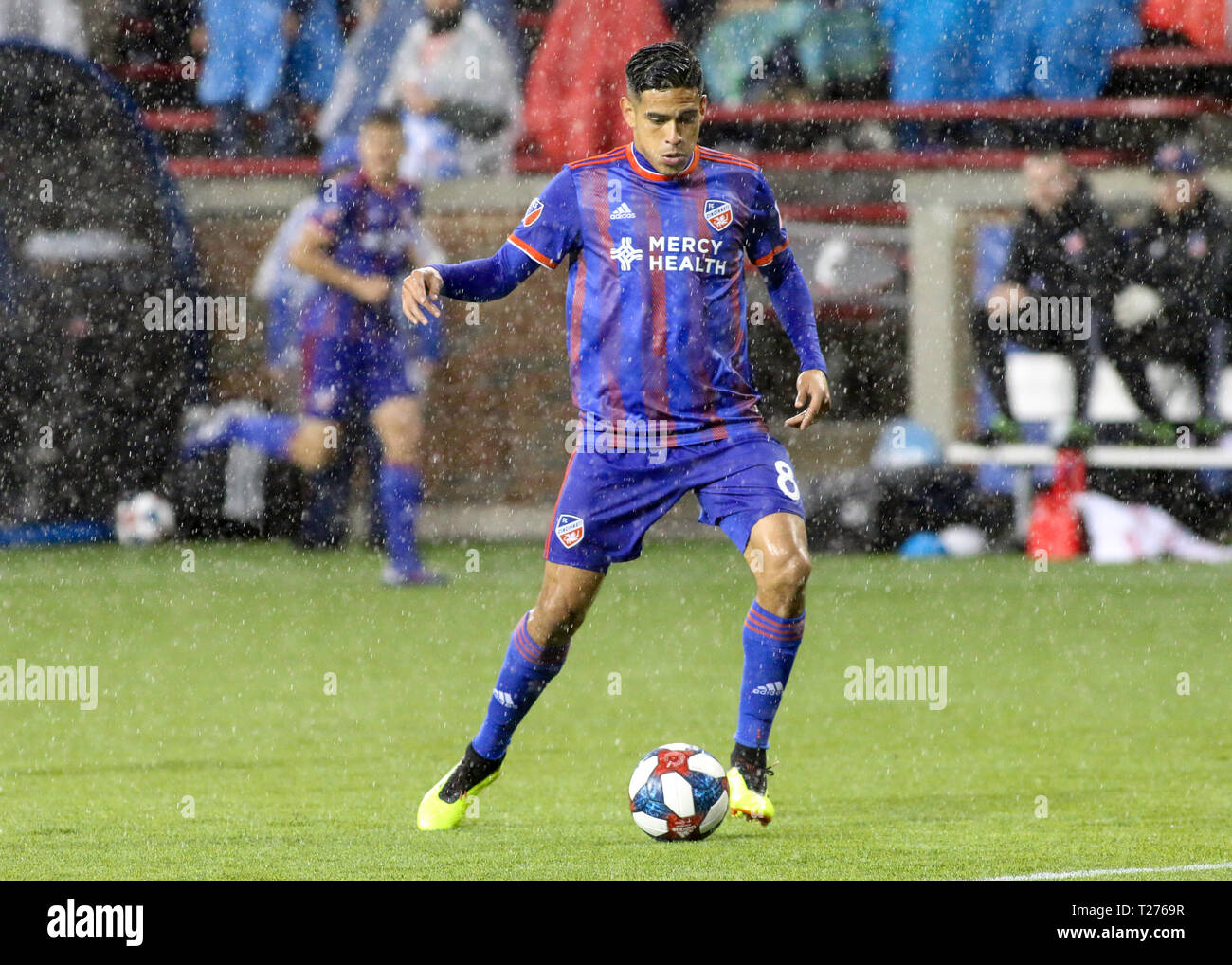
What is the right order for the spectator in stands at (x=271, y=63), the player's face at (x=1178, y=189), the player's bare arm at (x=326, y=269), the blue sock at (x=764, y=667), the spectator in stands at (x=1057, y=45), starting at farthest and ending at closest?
the spectator in stands at (x=271, y=63)
the spectator in stands at (x=1057, y=45)
the player's face at (x=1178, y=189)
the player's bare arm at (x=326, y=269)
the blue sock at (x=764, y=667)

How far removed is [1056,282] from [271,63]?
547cm

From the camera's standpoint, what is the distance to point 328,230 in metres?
11.7

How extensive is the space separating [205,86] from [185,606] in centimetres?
529

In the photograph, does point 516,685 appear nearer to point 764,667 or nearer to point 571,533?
point 571,533

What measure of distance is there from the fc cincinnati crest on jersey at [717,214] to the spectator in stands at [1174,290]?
23.1 feet

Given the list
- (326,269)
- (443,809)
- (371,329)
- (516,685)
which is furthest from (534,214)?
(371,329)

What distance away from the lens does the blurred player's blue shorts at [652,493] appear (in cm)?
575

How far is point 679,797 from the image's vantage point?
5.42 m

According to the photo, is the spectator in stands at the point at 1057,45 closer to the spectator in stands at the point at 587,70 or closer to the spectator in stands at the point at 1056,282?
the spectator in stands at the point at 1056,282

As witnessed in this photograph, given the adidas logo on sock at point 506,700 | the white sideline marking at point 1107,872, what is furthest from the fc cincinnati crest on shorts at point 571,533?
the white sideline marking at point 1107,872

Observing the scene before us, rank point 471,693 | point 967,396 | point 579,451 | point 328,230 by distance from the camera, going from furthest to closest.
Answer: point 967,396
point 328,230
point 471,693
point 579,451

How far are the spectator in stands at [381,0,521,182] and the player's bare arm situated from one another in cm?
210

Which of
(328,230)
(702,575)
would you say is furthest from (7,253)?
(702,575)

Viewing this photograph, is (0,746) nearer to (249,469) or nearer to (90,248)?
(249,469)
